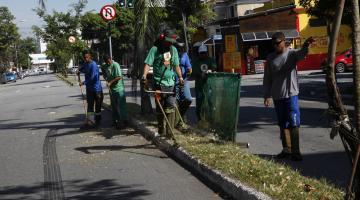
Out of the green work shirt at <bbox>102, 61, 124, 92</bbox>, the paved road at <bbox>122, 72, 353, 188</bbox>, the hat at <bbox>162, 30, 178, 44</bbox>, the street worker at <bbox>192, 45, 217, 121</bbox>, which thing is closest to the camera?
the paved road at <bbox>122, 72, 353, 188</bbox>

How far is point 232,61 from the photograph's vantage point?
3709cm

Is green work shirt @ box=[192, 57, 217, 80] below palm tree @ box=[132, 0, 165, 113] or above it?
below

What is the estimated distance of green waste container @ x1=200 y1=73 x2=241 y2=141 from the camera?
335 inches

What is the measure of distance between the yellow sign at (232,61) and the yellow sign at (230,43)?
566mm

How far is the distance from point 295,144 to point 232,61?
2981cm

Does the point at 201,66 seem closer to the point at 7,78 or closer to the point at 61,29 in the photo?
the point at 61,29

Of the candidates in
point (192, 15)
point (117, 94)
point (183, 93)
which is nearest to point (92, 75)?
point (117, 94)

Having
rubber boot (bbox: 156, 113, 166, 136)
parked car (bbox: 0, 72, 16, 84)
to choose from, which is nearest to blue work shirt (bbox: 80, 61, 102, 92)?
rubber boot (bbox: 156, 113, 166, 136)

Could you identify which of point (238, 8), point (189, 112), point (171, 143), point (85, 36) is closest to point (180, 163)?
point (171, 143)

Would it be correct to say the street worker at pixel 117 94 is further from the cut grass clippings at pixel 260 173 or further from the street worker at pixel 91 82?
the cut grass clippings at pixel 260 173

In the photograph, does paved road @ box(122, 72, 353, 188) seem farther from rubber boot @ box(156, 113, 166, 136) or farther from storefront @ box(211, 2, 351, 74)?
storefront @ box(211, 2, 351, 74)

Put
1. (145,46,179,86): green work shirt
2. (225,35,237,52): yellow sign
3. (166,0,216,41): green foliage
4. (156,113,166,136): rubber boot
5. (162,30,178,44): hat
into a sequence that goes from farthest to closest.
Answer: (225,35,237,52): yellow sign
(166,0,216,41): green foliage
(156,113,166,136): rubber boot
(145,46,179,86): green work shirt
(162,30,178,44): hat

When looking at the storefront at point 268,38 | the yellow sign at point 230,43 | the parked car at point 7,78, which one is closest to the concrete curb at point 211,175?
the storefront at point 268,38

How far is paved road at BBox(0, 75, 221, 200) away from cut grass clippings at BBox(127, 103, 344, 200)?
37 centimetres
